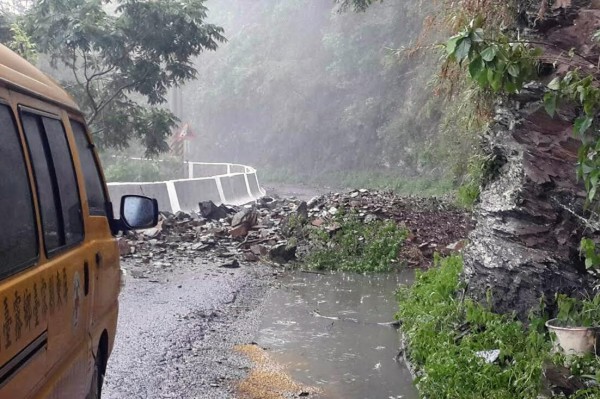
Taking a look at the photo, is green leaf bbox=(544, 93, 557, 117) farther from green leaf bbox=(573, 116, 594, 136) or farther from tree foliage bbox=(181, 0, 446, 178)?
tree foliage bbox=(181, 0, 446, 178)

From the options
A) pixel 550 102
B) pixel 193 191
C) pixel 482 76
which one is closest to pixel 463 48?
pixel 482 76

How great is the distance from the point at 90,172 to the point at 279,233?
31.7 feet

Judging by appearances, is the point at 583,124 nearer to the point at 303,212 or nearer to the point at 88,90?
the point at 303,212

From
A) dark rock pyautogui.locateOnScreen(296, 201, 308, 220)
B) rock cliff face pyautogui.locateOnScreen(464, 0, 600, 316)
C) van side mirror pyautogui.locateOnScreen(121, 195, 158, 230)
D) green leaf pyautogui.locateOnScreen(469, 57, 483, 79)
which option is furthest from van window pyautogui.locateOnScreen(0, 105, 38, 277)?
dark rock pyautogui.locateOnScreen(296, 201, 308, 220)

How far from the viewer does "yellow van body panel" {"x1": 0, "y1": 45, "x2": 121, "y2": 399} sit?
2.46 m

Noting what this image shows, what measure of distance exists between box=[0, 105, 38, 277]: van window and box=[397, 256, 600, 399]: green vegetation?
3.30m

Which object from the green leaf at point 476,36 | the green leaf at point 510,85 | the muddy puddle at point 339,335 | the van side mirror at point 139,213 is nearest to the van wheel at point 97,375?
the van side mirror at point 139,213

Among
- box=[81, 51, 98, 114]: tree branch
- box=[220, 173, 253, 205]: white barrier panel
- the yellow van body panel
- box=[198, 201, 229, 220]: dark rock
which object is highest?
box=[81, 51, 98, 114]: tree branch

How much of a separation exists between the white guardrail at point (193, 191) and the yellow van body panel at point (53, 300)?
9.20 metres

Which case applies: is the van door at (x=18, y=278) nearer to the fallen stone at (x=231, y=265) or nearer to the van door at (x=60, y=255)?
the van door at (x=60, y=255)

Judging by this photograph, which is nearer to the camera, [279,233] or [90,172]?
[90,172]

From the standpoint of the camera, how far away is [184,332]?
7672 mm

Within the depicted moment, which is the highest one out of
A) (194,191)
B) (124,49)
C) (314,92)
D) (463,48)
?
(124,49)

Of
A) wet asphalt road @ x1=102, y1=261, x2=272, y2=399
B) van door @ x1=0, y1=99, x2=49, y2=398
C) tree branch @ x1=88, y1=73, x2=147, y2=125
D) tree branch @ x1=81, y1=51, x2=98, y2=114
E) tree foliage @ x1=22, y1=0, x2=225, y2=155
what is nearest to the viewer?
van door @ x1=0, y1=99, x2=49, y2=398
